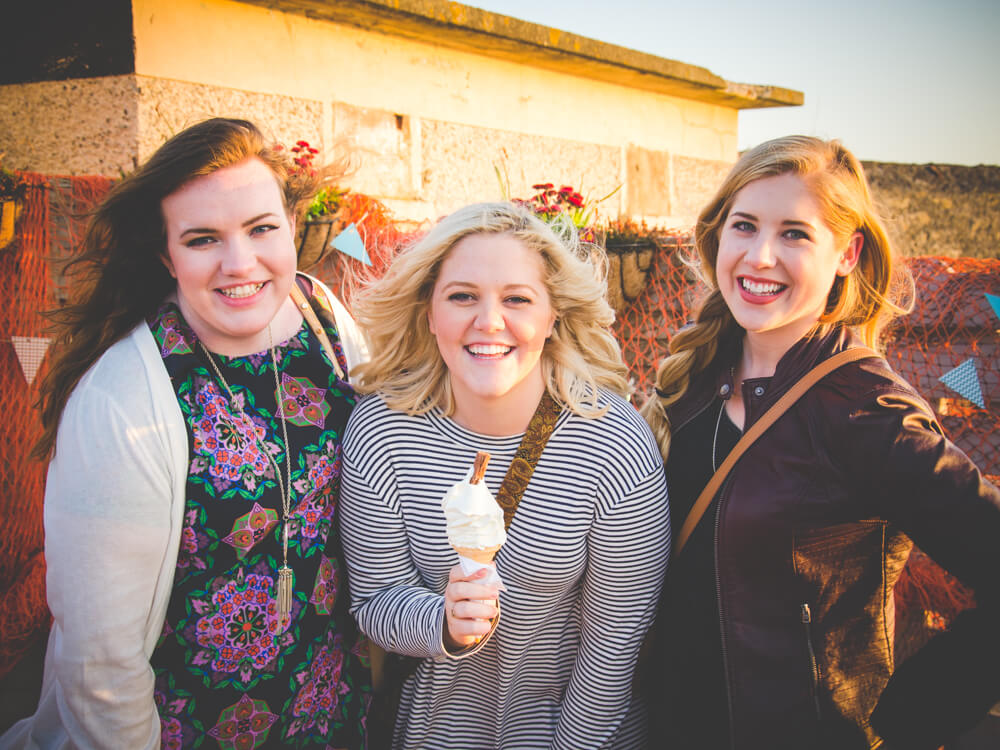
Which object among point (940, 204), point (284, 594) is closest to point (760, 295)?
point (284, 594)

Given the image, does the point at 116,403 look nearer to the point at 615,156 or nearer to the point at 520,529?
the point at 520,529

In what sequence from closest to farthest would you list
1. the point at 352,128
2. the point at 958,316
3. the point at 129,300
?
the point at 129,300 < the point at 958,316 < the point at 352,128

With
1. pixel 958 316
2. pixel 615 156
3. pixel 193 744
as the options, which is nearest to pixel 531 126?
pixel 615 156

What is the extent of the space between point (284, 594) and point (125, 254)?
1157 mm

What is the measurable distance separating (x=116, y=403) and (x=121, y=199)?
61cm

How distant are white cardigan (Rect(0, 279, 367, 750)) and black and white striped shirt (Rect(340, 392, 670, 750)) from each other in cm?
57

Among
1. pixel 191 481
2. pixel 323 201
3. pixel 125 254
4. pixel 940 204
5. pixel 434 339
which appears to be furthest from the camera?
pixel 940 204

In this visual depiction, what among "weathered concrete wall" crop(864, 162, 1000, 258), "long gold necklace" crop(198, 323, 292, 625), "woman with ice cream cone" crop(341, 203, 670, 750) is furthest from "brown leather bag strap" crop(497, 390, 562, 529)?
"weathered concrete wall" crop(864, 162, 1000, 258)

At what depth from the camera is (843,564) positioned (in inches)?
74.9

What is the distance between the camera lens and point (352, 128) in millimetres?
5000

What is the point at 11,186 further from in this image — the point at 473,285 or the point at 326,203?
the point at 473,285

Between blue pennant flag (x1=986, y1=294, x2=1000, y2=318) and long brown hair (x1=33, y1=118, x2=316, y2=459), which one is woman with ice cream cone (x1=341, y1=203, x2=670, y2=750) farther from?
blue pennant flag (x1=986, y1=294, x2=1000, y2=318)

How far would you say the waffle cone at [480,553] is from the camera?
1.65 meters

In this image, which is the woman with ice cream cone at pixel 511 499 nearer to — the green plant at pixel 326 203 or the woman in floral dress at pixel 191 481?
the woman in floral dress at pixel 191 481
